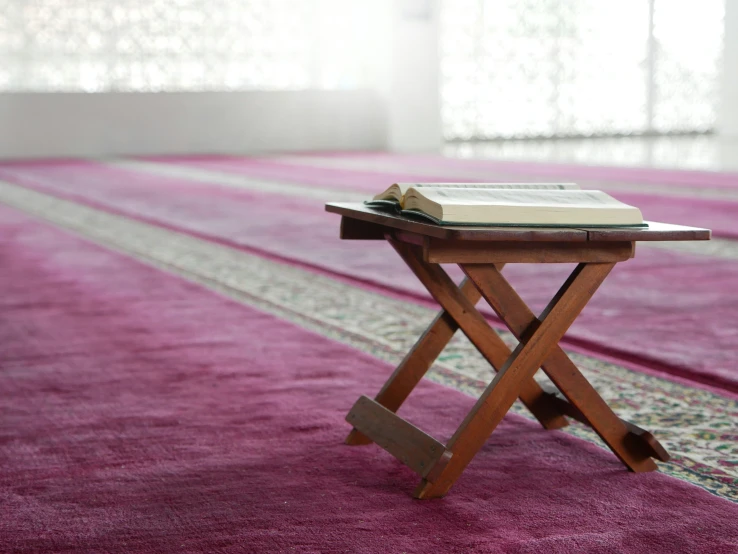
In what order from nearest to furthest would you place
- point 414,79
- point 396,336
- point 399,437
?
1. point 399,437
2. point 396,336
3. point 414,79

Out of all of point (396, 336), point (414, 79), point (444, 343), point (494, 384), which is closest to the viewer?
point (494, 384)

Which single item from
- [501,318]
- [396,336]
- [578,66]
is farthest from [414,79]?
[501,318]

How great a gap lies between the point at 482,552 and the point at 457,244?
0.52 meters

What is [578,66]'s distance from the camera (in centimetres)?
1652

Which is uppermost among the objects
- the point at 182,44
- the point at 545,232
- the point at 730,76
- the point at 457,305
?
the point at 182,44

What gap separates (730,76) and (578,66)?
2325mm

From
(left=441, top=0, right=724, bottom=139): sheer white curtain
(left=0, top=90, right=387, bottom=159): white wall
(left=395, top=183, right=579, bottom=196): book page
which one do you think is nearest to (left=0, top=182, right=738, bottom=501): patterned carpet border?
(left=395, top=183, right=579, bottom=196): book page

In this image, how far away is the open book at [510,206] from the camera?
174cm

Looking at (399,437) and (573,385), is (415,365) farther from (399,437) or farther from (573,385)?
(573,385)

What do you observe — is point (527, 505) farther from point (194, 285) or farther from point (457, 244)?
point (194, 285)

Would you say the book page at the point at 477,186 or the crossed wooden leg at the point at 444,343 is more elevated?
the book page at the point at 477,186

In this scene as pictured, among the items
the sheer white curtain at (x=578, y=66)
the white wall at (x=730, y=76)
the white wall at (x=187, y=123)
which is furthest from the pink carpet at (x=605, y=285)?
the white wall at (x=730, y=76)

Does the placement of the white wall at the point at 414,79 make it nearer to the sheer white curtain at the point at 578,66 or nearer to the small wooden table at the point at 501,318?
the sheer white curtain at the point at 578,66

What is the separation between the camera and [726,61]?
15.8m
